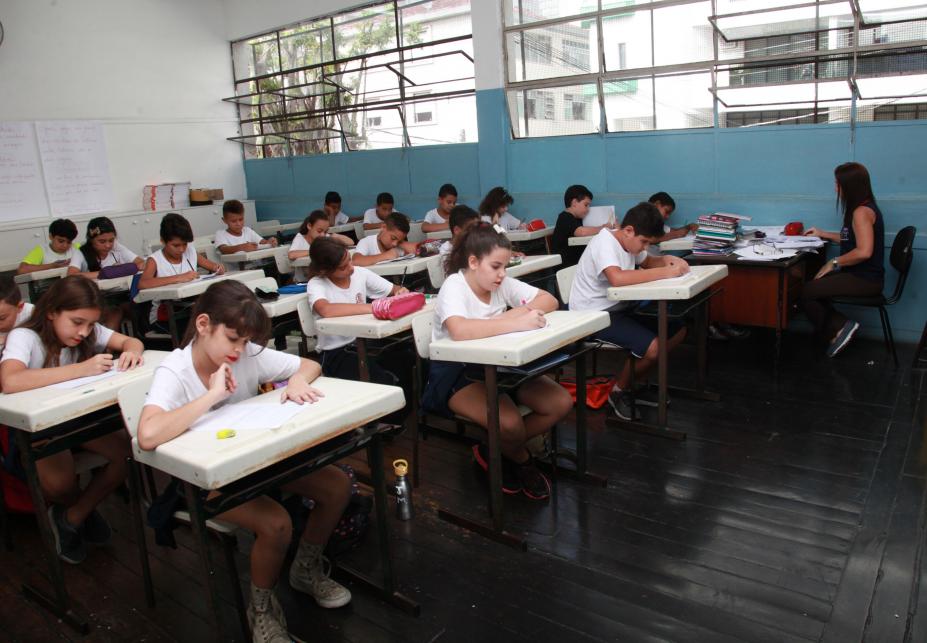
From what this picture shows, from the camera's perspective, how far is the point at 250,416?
182cm

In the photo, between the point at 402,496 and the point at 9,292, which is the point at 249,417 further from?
the point at 9,292

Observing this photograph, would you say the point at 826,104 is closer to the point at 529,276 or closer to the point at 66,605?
the point at 529,276

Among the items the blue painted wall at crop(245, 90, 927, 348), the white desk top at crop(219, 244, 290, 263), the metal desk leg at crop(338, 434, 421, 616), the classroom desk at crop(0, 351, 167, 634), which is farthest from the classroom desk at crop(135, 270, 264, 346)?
the blue painted wall at crop(245, 90, 927, 348)

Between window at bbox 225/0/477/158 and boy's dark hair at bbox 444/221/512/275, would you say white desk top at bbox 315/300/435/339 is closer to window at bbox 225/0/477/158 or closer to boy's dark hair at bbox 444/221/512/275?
boy's dark hair at bbox 444/221/512/275

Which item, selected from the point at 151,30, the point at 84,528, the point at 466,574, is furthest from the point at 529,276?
the point at 151,30

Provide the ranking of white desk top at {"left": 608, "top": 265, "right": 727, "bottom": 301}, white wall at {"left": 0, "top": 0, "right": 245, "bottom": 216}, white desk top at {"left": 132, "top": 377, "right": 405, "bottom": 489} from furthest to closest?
white wall at {"left": 0, "top": 0, "right": 245, "bottom": 216} → white desk top at {"left": 608, "top": 265, "right": 727, "bottom": 301} → white desk top at {"left": 132, "top": 377, "right": 405, "bottom": 489}

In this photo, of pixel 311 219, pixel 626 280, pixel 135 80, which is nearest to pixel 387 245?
pixel 311 219

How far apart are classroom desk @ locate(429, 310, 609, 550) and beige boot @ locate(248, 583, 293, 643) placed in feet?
2.75

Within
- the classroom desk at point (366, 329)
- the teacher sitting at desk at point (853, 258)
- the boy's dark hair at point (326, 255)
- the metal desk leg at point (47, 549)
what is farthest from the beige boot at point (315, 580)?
the teacher sitting at desk at point (853, 258)

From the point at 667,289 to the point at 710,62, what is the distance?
9.09ft

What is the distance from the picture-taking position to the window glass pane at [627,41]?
5.45m

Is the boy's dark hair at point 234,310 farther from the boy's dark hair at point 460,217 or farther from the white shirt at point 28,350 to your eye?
the boy's dark hair at point 460,217

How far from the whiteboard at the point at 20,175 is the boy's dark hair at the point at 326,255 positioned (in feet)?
18.2

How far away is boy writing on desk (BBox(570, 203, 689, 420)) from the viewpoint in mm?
3338
